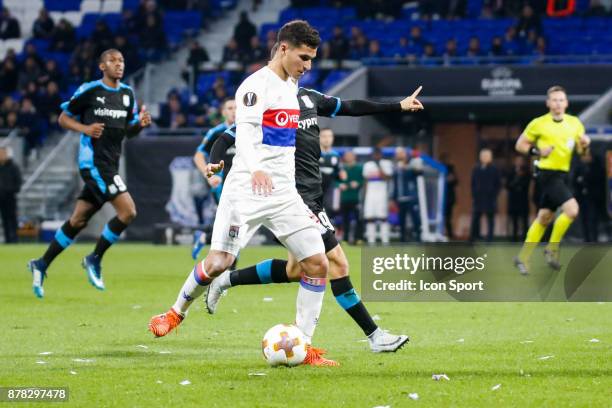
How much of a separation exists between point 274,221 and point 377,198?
1769cm

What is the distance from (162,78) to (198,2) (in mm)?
2962

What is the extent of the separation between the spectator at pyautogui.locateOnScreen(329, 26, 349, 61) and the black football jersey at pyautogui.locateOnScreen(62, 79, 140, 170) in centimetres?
1656

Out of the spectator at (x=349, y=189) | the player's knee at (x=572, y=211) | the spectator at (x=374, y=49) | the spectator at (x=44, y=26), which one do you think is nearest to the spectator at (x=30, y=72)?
the spectator at (x=44, y=26)

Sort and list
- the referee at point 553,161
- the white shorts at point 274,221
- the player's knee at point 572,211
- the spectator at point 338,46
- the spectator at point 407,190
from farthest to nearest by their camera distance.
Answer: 1. the spectator at point 338,46
2. the spectator at point 407,190
3. the referee at point 553,161
4. the player's knee at point 572,211
5. the white shorts at point 274,221

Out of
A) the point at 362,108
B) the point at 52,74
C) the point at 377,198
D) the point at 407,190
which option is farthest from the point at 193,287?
the point at 52,74

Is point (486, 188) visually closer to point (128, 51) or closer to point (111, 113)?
point (128, 51)

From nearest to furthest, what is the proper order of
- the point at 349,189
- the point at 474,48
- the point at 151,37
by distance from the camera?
the point at 349,189, the point at 474,48, the point at 151,37

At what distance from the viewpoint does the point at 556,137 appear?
1550cm

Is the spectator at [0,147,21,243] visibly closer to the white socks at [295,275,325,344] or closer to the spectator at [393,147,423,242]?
the spectator at [393,147,423,242]

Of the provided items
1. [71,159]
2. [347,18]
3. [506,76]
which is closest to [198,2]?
[347,18]

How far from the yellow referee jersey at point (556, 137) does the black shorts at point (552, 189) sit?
9cm

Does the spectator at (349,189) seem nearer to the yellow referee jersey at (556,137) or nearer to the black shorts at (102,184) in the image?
the yellow referee jersey at (556,137)

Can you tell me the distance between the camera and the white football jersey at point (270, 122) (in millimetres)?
7434

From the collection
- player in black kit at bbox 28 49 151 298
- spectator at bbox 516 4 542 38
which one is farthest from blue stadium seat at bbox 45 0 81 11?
player in black kit at bbox 28 49 151 298
